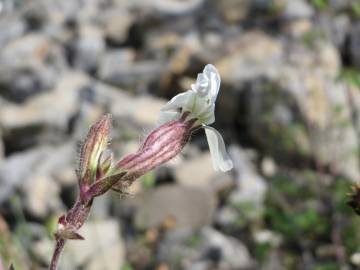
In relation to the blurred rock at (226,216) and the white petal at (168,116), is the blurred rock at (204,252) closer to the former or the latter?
the blurred rock at (226,216)

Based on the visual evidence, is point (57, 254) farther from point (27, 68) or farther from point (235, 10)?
point (235, 10)

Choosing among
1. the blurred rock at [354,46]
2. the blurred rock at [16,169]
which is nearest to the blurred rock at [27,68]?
the blurred rock at [16,169]

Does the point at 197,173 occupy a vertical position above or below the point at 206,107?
below

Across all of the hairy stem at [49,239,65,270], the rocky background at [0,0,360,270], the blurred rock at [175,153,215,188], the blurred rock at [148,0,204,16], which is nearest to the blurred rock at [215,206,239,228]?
the rocky background at [0,0,360,270]

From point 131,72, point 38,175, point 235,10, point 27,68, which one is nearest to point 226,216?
point 38,175

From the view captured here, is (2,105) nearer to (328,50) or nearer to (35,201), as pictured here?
(35,201)
